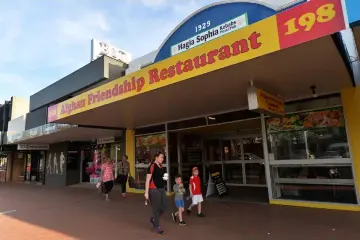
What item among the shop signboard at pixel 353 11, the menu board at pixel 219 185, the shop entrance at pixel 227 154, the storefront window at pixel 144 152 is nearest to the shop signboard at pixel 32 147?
the storefront window at pixel 144 152

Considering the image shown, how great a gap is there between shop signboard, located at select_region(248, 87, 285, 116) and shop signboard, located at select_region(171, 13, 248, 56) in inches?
126

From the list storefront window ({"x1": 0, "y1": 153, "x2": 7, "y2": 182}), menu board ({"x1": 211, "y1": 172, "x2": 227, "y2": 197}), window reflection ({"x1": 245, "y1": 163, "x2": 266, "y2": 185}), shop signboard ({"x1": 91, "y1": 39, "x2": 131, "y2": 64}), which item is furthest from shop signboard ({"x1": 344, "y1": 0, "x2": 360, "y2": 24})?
storefront window ({"x1": 0, "y1": 153, "x2": 7, "y2": 182})

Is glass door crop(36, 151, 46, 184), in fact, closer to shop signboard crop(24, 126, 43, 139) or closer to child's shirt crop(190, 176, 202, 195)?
shop signboard crop(24, 126, 43, 139)

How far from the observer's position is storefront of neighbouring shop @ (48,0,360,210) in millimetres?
4242

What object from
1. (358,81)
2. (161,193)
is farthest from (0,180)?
(358,81)

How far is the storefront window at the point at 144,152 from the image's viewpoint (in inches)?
426

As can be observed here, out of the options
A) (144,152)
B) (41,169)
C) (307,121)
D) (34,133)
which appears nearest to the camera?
(307,121)

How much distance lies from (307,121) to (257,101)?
7.62 ft

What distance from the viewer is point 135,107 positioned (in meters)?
7.70

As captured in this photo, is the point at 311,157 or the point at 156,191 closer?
the point at 156,191

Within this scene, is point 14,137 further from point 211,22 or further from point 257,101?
point 257,101

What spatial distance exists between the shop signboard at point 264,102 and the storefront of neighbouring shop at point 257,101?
0.09 feet

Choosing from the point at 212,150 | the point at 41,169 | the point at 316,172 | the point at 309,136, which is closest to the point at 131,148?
the point at 212,150

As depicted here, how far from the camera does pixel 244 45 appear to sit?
4.41 m
